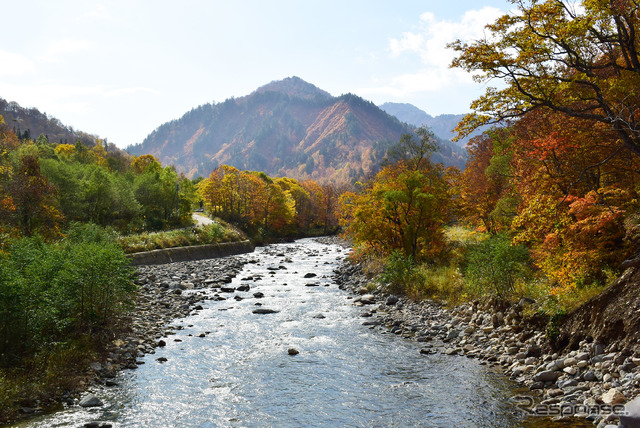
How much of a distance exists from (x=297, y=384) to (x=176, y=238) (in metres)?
30.6

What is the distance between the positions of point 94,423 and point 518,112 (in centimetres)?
1422

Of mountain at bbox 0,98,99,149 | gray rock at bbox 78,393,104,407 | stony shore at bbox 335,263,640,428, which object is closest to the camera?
stony shore at bbox 335,263,640,428

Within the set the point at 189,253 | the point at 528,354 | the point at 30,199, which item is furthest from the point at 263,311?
the point at 189,253

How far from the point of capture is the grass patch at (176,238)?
32206 millimetres

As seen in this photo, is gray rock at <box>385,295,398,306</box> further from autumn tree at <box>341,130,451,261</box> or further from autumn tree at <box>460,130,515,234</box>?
autumn tree at <box>460,130,515,234</box>

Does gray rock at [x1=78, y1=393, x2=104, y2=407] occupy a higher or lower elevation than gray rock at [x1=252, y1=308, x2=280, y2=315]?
higher

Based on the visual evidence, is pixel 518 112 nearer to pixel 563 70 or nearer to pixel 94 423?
pixel 563 70

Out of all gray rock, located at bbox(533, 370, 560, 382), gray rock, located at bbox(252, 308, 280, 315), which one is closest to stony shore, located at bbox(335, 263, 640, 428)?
gray rock, located at bbox(533, 370, 560, 382)

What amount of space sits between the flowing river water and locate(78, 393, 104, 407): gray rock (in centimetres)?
19

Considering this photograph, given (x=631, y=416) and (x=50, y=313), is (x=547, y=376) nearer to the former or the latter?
(x=631, y=416)

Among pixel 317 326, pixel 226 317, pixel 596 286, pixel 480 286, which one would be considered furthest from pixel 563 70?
pixel 226 317

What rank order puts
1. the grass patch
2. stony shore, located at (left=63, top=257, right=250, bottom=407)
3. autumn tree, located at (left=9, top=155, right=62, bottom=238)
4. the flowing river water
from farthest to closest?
the grass patch, autumn tree, located at (left=9, top=155, right=62, bottom=238), stony shore, located at (left=63, top=257, right=250, bottom=407), the flowing river water

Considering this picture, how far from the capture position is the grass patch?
32206 millimetres

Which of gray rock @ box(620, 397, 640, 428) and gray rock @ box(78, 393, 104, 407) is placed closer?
gray rock @ box(620, 397, 640, 428)
